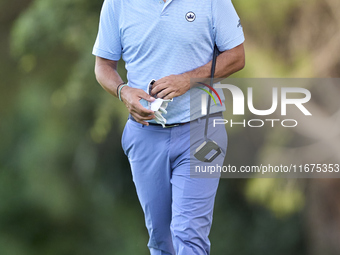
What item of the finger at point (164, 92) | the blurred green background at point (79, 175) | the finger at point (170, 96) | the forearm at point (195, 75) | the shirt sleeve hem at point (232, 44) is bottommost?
the blurred green background at point (79, 175)

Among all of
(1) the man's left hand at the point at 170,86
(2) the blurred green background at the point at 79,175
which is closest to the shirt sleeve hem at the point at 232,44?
(1) the man's left hand at the point at 170,86

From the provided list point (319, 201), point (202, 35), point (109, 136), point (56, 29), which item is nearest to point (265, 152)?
point (319, 201)

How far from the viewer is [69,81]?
3.30 meters

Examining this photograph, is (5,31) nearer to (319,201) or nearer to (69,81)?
(69,81)

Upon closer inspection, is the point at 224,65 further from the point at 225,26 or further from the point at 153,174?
the point at 153,174

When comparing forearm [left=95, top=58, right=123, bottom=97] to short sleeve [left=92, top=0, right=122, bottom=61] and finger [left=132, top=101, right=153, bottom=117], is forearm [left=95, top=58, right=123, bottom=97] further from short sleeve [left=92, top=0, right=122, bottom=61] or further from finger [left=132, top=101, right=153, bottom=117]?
finger [left=132, top=101, right=153, bottom=117]

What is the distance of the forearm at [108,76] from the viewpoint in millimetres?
2248

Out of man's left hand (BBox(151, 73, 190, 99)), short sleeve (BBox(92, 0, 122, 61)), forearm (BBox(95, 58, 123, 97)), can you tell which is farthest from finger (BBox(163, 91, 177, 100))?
short sleeve (BBox(92, 0, 122, 61))

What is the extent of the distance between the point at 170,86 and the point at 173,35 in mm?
222

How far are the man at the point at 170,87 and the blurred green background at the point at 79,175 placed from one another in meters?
1.03

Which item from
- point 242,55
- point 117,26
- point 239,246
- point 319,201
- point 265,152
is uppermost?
point 117,26

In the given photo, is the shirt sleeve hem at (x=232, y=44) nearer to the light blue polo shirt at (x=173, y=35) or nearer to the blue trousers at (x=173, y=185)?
the light blue polo shirt at (x=173, y=35)

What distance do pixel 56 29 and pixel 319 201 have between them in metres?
2.03

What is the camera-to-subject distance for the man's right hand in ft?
6.69
